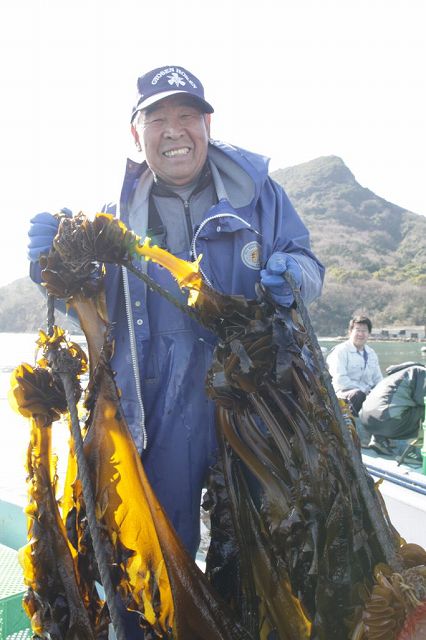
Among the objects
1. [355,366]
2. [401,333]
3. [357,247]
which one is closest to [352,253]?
[357,247]

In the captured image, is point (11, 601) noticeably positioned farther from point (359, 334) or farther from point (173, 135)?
point (359, 334)

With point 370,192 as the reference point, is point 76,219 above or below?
below

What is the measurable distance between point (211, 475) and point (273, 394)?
0.52 m

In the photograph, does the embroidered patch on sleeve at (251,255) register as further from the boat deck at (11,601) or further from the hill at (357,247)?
the hill at (357,247)

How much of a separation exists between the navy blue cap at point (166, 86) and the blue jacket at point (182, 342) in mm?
366

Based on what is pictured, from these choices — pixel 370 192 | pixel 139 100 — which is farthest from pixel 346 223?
pixel 139 100

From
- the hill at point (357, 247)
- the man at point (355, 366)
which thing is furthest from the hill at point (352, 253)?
the man at point (355, 366)

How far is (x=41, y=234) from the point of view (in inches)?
88.5

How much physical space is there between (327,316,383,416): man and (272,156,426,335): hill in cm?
5905

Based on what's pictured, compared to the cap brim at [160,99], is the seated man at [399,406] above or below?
below

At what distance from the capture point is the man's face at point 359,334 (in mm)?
7831

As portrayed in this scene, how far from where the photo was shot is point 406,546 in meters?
1.84

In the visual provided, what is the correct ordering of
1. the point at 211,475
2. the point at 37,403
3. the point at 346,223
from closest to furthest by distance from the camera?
the point at 37,403 → the point at 211,475 → the point at 346,223

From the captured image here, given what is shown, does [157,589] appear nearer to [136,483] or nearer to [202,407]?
[136,483]
